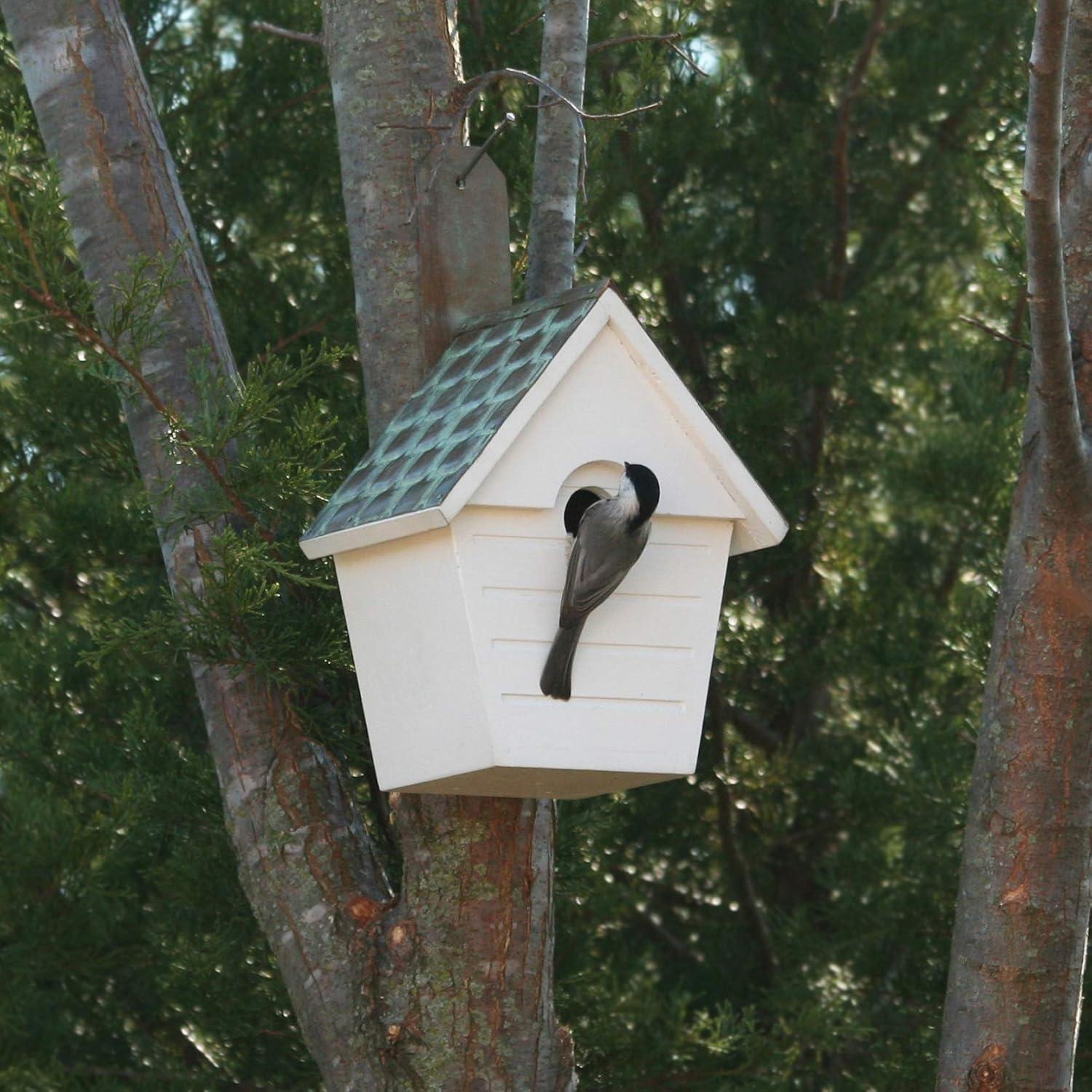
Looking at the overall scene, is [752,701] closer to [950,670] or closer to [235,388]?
[950,670]

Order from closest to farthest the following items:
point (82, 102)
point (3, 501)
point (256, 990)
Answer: point (82, 102) < point (256, 990) < point (3, 501)

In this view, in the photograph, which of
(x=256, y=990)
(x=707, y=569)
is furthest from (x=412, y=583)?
(x=256, y=990)

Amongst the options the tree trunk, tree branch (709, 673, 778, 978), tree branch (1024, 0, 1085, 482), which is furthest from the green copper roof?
tree branch (709, 673, 778, 978)

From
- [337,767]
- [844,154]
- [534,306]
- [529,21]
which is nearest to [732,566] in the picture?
[844,154]

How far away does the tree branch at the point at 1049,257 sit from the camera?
2137mm

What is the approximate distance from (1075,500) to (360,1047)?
4.57 feet

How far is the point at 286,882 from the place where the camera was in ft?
9.04

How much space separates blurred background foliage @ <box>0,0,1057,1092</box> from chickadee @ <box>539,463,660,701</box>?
3.89ft

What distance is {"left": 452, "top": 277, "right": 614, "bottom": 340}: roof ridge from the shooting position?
257 cm

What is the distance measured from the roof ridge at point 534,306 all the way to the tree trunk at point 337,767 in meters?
0.10

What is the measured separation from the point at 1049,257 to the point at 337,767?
138cm

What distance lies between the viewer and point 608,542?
2.40 meters

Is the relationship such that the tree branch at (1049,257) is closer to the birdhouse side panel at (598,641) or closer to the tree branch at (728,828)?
the birdhouse side panel at (598,641)

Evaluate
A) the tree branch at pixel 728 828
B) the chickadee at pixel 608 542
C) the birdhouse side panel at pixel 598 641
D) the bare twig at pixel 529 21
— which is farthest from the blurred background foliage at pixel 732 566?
the chickadee at pixel 608 542
